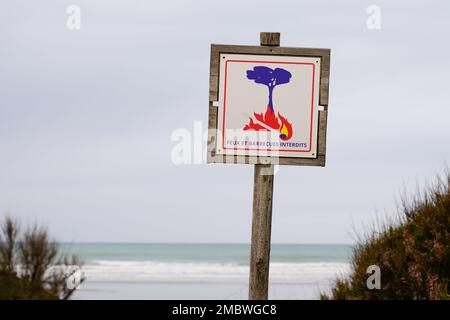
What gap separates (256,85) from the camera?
7.19 metres

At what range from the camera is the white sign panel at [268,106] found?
714cm

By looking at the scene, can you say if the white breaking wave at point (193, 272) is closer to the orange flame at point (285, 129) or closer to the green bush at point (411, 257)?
the green bush at point (411, 257)

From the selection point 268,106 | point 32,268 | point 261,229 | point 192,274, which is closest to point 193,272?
point 192,274

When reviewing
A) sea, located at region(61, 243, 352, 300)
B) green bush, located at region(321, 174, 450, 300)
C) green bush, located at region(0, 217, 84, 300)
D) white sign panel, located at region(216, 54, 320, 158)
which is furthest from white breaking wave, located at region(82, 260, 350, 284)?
white sign panel, located at region(216, 54, 320, 158)

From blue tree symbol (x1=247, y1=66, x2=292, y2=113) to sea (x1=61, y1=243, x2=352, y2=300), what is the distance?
563 inches

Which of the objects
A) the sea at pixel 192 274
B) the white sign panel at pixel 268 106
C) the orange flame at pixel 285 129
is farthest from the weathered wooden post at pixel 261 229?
the sea at pixel 192 274

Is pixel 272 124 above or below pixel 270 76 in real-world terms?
below

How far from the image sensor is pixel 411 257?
1007 centimetres

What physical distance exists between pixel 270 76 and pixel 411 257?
406 centimetres

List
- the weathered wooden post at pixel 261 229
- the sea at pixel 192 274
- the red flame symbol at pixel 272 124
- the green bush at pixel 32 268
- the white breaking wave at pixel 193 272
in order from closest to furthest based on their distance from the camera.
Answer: the red flame symbol at pixel 272 124
the weathered wooden post at pixel 261 229
the green bush at pixel 32 268
the sea at pixel 192 274
the white breaking wave at pixel 193 272

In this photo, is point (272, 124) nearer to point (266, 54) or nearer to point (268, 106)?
point (268, 106)

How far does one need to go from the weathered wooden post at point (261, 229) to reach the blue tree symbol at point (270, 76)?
26 cm
